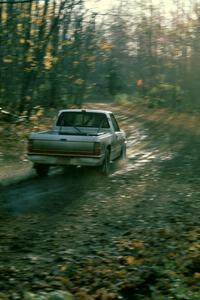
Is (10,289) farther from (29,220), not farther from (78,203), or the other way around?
(78,203)

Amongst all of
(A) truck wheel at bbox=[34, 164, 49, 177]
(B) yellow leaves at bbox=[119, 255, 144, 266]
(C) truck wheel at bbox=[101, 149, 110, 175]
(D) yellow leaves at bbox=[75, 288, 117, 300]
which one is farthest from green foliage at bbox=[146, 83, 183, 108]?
(D) yellow leaves at bbox=[75, 288, 117, 300]

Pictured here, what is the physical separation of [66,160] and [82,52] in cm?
2458

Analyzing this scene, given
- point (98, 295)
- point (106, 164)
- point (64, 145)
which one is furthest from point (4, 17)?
point (98, 295)

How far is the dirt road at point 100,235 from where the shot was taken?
6305mm

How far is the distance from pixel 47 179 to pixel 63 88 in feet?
74.6

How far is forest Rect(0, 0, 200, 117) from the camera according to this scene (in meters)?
24.4

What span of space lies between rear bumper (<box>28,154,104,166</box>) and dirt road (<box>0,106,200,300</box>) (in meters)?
0.49

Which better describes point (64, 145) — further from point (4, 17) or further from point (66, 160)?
point (4, 17)

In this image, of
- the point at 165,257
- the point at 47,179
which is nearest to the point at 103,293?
the point at 165,257

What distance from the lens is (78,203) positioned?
1076 centimetres

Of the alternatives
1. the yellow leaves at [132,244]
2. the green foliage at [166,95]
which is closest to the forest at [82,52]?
the green foliage at [166,95]

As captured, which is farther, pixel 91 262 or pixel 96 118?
pixel 96 118

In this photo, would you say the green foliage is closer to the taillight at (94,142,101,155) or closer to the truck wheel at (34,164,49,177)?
the truck wheel at (34,164,49,177)

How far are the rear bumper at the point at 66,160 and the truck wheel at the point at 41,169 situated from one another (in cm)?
52
